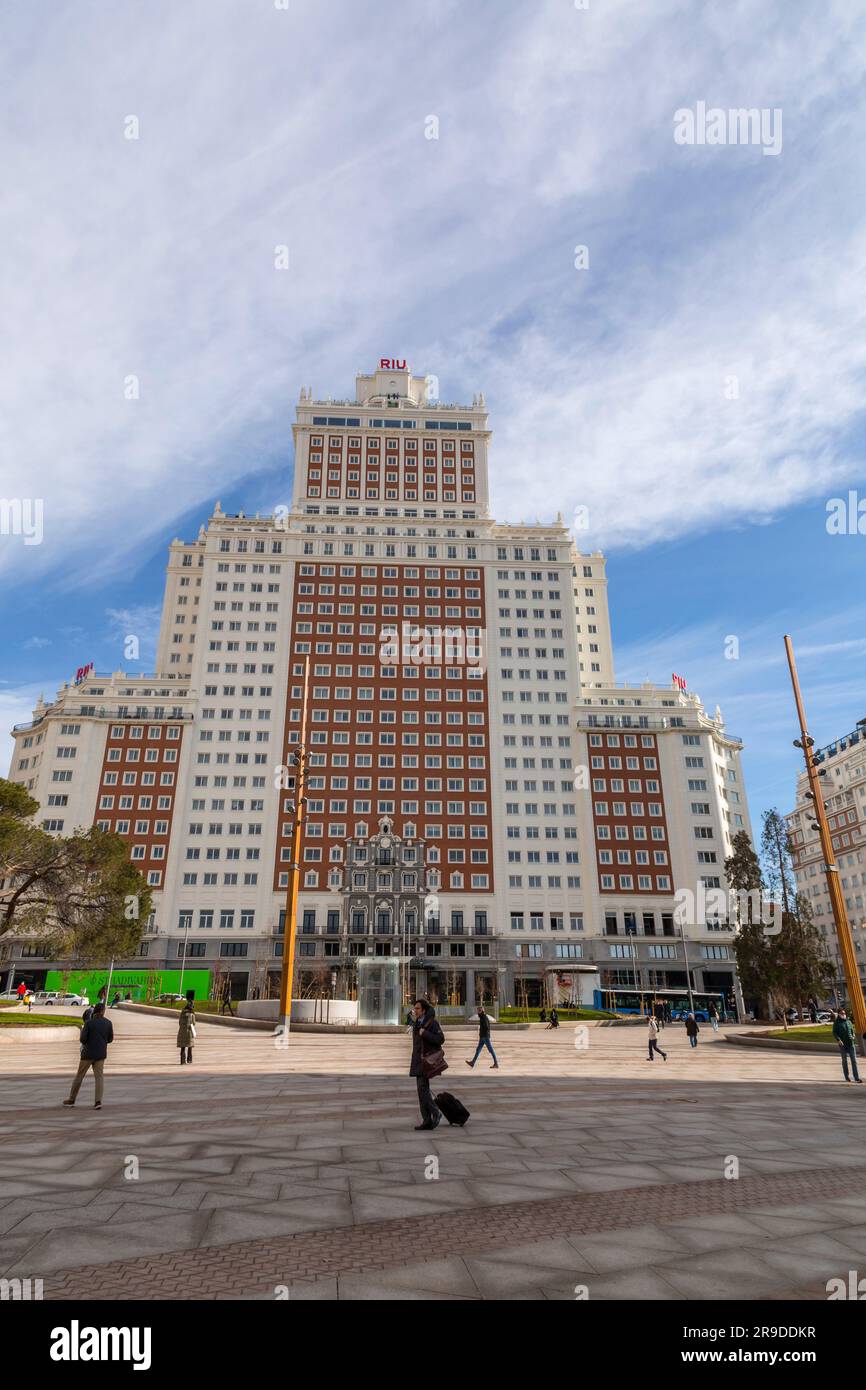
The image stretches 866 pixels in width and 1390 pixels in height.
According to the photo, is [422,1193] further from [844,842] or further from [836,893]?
[844,842]

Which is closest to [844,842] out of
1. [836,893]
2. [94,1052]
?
[836,893]

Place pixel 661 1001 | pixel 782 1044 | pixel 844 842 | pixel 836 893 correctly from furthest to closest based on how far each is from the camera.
Answer: 1. pixel 844 842
2. pixel 661 1001
3. pixel 782 1044
4. pixel 836 893

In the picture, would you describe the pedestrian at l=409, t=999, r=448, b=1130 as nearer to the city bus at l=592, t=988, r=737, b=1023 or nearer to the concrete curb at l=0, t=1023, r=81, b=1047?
the concrete curb at l=0, t=1023, r=81, b=1047

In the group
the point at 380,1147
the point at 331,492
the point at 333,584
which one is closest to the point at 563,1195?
the point at 380,1147

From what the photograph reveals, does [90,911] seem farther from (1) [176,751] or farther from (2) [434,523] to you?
(2) [434,523]

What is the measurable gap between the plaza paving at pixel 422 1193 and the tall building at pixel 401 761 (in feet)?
188

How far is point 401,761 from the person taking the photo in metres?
85.1

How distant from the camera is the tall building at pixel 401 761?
7850 cm

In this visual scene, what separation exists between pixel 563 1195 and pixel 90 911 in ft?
119

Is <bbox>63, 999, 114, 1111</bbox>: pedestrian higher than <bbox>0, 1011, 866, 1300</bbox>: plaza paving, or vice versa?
<bbox>63, 999, 114, 1111</bbox>: pedestrian

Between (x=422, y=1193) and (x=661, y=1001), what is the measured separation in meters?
73.4

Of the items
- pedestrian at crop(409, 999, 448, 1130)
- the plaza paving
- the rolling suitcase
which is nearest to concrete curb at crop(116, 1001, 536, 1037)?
the plaza paving

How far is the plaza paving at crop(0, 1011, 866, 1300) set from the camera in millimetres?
5645

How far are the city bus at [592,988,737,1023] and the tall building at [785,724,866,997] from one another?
953 inches
